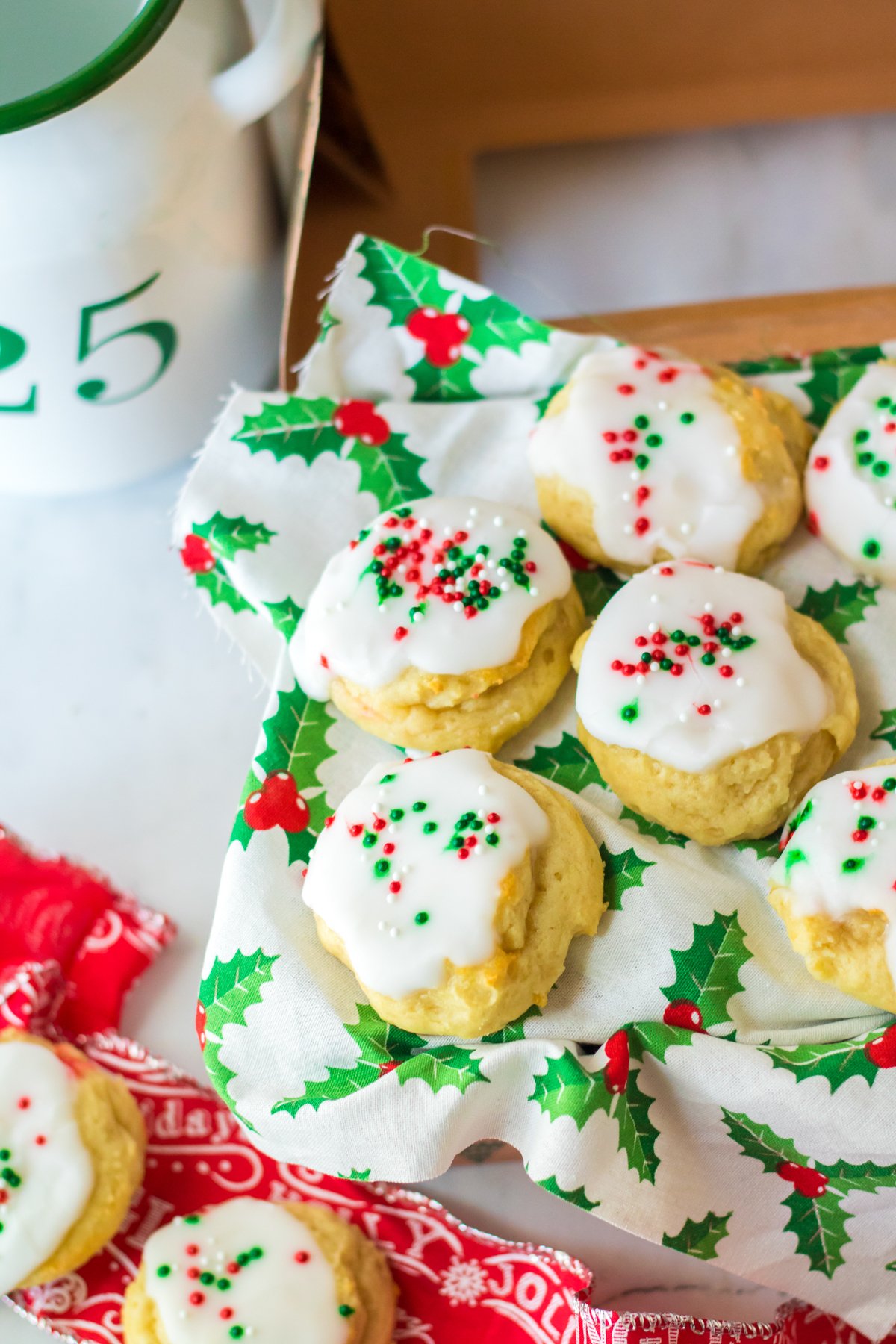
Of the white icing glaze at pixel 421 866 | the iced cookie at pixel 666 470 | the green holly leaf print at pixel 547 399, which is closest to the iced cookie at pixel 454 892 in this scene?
the white icing glaze at pixel 421 866

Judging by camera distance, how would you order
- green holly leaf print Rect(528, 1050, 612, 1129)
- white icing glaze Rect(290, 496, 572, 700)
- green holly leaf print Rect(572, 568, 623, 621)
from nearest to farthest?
green holly leaf print Rect(528, 1050, 612, 1129) → white icing glaze Rect(290, 496, 572, 700) → green holly leaf print Rect(572, 568, 623, 621)

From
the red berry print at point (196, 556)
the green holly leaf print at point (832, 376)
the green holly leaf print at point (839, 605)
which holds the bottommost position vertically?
the green holly leaf print at point (839, 605)

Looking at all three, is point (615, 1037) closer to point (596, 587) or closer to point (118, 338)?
point (596, 587)

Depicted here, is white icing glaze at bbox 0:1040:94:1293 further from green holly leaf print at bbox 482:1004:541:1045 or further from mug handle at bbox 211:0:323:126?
mug handle at bbox 211:0:323:126

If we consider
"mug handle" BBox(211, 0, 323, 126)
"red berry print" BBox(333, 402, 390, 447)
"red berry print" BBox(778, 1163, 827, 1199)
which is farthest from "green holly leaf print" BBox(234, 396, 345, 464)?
"red berry print" BBox(778, 1163, 827, 1199)

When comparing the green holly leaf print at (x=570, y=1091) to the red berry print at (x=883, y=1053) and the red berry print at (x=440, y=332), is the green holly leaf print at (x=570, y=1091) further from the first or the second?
the red berry print at (x=440, y=332)

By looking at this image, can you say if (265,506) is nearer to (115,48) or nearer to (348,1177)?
(115,48)

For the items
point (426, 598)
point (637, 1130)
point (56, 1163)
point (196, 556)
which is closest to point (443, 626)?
point (426, 598)
